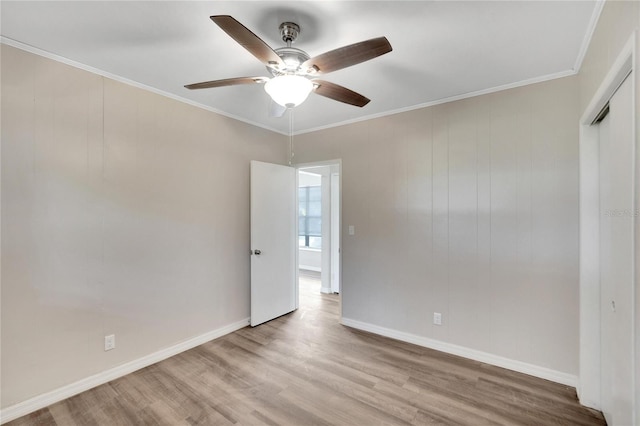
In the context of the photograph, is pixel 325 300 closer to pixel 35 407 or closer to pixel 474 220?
pixel 474 220

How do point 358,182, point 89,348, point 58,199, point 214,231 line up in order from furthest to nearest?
point 358,182
point 214,231
point 89,348
point 58,199

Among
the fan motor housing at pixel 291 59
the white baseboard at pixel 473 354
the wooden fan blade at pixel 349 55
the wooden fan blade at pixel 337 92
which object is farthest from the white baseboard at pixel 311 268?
the wooden fan blade at pixel 349 55

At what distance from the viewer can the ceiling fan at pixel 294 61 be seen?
1.33 m

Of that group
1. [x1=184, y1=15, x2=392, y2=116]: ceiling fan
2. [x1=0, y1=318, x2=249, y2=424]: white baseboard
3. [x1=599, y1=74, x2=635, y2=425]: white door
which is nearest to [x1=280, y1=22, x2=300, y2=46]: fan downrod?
[x1=184, y1=15, x2=392, y2=116]: ceiling fan

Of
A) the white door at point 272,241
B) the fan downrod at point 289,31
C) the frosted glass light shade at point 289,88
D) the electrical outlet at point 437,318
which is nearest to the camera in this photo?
the frosted glass light shade at point 289,88

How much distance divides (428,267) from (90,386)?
3.18 m

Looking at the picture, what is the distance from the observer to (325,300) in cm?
457

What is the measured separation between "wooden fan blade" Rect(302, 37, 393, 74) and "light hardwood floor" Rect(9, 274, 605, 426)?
2.26 metres

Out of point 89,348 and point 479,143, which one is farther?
point 479,143

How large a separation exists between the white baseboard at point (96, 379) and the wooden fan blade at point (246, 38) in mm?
2743

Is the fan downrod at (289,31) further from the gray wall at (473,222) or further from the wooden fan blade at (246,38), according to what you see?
the gray wall at (473,222)

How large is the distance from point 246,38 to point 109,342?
2.61 meters

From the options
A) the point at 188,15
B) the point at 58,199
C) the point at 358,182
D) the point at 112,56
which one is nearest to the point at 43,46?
the point at 112,56

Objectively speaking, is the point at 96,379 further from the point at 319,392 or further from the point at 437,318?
the point at 437,318
